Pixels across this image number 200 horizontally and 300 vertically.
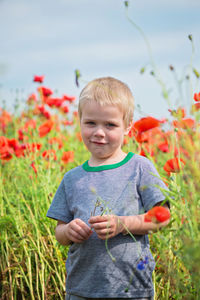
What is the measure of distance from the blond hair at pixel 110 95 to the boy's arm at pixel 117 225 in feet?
1.51

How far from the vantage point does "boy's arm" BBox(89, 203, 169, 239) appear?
1383 mm

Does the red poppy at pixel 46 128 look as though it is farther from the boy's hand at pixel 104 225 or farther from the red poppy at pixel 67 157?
the boy's hand at pixel 104 225

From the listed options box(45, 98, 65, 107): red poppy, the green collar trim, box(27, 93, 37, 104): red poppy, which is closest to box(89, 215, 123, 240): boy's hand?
the green collar trim

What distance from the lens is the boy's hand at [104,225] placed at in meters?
1.38

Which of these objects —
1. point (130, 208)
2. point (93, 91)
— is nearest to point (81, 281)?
point (130, 208)

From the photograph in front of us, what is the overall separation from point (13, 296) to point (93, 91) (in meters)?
1.46

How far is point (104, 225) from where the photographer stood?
1.38 meters

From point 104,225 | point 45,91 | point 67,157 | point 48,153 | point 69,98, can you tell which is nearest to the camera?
point 104,225

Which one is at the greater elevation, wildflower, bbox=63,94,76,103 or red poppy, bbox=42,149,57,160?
wildflower, bbox=63,94,76,103

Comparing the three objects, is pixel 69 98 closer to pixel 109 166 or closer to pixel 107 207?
pixel 109 166

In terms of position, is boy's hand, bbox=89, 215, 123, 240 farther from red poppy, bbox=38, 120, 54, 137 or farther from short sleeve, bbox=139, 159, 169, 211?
red poppy, bbox=38, 120, 54, 137

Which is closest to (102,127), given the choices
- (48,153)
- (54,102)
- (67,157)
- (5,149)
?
(48,153)

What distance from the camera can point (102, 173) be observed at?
1.61 meters

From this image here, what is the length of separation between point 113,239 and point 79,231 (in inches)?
5.7
